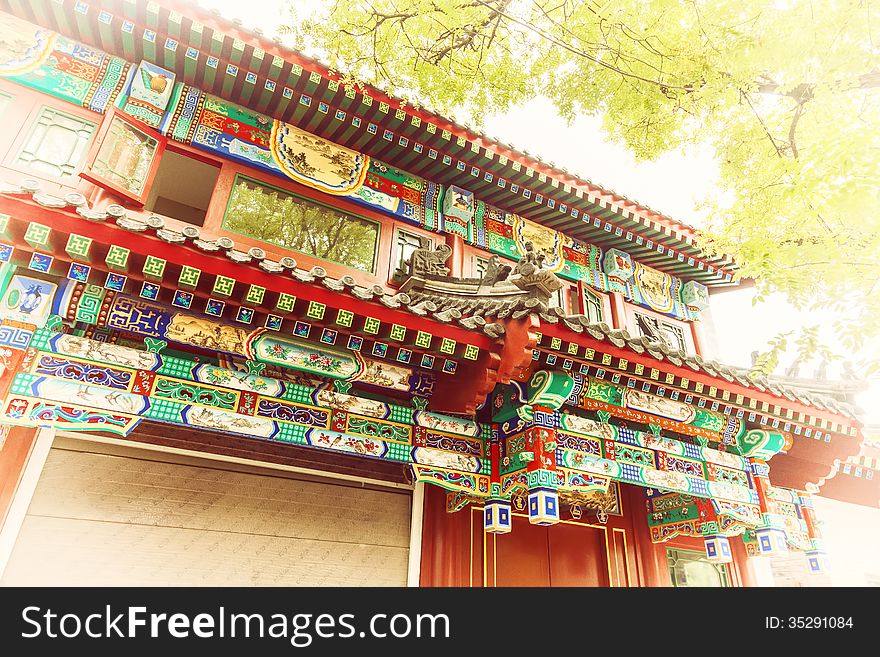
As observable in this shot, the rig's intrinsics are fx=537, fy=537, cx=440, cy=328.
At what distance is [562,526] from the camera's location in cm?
577

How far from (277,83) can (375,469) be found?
4012 millimetres

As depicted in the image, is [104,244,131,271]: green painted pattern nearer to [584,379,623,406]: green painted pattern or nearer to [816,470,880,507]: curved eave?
[584,379,623,406]: green painted pattern

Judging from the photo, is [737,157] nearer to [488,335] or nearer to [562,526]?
[488,335]

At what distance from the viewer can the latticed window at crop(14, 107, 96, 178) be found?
441 centimetres

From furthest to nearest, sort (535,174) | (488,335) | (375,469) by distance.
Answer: (535,174) → (375,469) → (488,335)

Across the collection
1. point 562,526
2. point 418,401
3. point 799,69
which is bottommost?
point 562,526

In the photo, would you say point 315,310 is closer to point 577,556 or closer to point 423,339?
point 423,339

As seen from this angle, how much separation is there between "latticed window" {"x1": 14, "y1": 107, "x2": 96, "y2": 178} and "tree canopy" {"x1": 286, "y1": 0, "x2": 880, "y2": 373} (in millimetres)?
2053

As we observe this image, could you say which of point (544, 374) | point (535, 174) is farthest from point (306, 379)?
point (535, 174)

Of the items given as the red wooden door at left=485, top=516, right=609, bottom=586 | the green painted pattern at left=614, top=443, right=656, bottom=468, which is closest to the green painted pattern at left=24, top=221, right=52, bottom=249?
the red wooden door at left=485, top=516, right=609, bottom=586

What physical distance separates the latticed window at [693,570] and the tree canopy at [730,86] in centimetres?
266

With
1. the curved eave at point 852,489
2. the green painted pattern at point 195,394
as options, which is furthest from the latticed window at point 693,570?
the green painted pattern at point 195,394

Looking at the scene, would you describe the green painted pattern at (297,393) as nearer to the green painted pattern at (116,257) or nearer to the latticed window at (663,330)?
the green painted pattern at (116,257)

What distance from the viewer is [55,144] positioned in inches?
179
